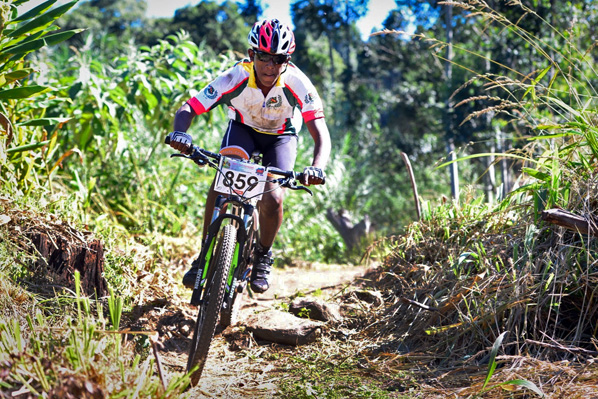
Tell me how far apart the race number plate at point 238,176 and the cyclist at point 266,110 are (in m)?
0.36

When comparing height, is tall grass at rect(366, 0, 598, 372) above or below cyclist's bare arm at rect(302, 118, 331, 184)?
below

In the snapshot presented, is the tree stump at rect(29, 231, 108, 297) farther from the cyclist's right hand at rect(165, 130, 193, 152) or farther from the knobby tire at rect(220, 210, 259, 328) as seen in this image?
the cyclist's right hand at rect(165, 130, 193, 152)

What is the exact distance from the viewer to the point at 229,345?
3494 mm

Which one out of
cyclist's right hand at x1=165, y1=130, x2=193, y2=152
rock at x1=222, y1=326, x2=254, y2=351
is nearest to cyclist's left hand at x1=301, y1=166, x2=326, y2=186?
cyclist's right hand at x1=165, y1=130, x2=193, y2=152

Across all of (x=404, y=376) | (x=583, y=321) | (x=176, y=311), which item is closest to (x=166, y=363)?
(x=176, y=311)

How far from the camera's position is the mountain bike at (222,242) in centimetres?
265

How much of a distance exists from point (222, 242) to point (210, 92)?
1177mm

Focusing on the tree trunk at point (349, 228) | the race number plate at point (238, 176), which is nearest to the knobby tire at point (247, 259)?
the race number plate at point (238, 176)

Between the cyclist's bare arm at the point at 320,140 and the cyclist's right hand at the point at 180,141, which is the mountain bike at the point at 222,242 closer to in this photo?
the cyclist's right hand at the point at 180,141

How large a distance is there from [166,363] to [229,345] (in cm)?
51

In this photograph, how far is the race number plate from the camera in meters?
2.99

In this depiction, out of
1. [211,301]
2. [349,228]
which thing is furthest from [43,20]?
[349,228]

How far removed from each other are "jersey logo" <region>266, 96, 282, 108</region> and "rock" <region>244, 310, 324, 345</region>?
1.41 metres

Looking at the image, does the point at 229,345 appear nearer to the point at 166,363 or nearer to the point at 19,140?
the point at 166,363
